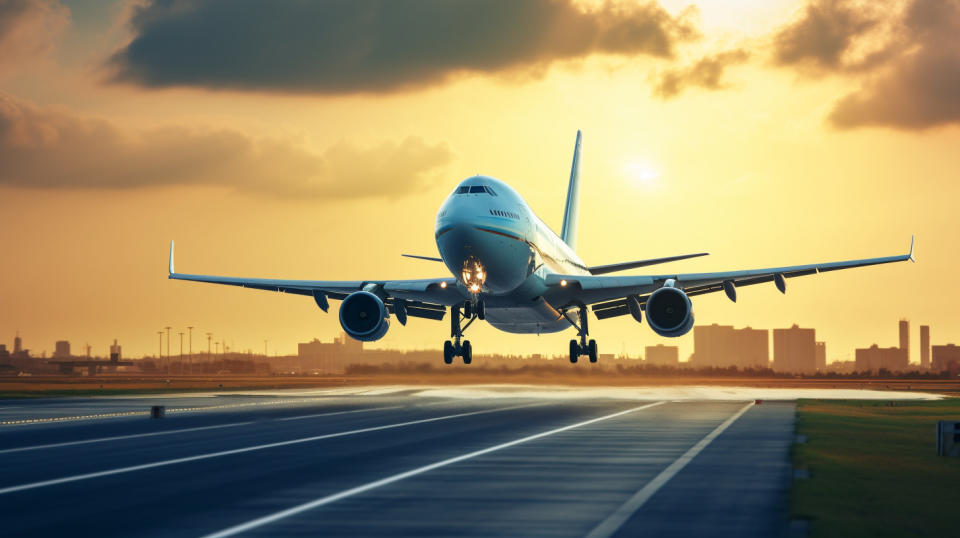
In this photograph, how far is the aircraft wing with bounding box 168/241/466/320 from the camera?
52188 mm

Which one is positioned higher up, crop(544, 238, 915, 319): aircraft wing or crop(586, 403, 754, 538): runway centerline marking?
crop(544, 238, 915, 319): aircraft wing

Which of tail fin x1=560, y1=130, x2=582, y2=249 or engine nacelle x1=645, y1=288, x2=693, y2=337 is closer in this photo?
engine nacelle x1=645, y1=288, x2=693, y2=337

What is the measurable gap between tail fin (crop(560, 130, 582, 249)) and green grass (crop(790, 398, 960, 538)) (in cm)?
4341

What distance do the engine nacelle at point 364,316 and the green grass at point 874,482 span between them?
65.9 feet

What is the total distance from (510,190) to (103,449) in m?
22.6

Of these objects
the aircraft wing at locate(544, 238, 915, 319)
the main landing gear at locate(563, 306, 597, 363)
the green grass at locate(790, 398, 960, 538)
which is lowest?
the green grass at locate(790, 398, 960, 538)

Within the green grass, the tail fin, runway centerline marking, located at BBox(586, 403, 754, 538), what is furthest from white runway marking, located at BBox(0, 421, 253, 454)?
the tail fin

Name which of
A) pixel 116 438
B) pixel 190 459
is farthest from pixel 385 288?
pixel 190 459

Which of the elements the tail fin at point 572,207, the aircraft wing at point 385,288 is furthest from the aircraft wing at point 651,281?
the tail fin at point 572,207

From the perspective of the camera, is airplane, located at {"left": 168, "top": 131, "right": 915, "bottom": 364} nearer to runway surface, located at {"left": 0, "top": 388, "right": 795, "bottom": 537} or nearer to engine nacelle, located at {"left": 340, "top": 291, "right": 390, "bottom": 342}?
engine nacelle, located at {"left": 340, "top": 291, "right": 390, "bottom": 342}

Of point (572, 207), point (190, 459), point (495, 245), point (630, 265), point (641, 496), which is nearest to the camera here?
point (641, 496)

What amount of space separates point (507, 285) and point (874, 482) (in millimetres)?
26137

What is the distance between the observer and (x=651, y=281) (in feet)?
174

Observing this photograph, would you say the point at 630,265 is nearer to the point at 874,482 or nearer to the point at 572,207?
the point at 572,207
